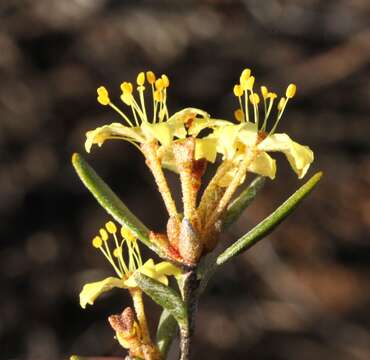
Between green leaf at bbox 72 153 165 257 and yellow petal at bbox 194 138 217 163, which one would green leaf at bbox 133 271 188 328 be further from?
yellow petal at bbox 194 138 217 163

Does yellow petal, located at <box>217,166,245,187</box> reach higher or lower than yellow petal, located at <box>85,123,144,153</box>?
lower

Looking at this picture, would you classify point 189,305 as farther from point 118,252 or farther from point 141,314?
point 118,252

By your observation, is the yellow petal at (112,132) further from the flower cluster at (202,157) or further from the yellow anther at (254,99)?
the yellow anther at (254,99)

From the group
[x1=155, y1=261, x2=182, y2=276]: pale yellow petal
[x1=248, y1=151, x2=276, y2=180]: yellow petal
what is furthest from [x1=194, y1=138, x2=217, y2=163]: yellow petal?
[x1=155, y1=261, x2=182, y2=276]: pale yellow petal

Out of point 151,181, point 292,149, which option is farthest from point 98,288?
point 151,181

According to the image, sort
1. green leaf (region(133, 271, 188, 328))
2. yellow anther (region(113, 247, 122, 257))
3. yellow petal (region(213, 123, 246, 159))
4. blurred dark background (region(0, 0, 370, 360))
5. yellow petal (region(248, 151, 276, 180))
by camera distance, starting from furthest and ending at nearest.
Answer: blurred dark background (region(0, 0, 370, 360)) → yellow anther (region(113, 247, 122, 257)) → yellow petal (region(248, 151, 276, 180)) → yellow petal (region(213, 123, 246, 159)) → green leaf (region(133, 271, 188, 328))

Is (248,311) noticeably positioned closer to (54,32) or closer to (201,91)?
(201,91)

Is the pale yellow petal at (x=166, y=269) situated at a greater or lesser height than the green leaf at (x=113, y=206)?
lesser

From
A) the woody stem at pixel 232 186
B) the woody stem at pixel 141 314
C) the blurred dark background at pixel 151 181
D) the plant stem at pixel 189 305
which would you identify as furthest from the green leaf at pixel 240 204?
the blurred dark background at pixel 151 181
